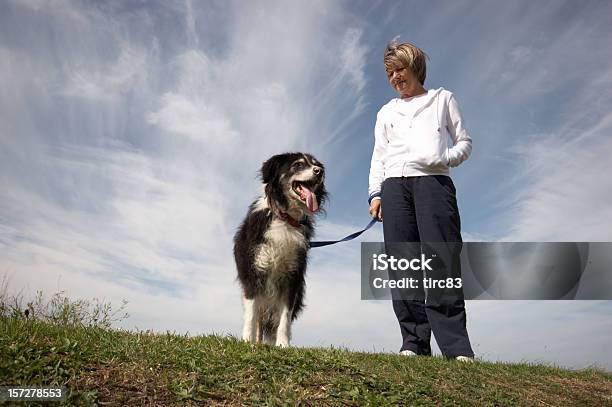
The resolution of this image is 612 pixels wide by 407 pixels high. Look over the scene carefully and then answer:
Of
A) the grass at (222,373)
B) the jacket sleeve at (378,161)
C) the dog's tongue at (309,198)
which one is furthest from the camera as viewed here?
the dog's tongue at (309,198)

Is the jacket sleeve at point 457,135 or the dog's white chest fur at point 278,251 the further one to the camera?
the dog's white chest fur at point 278,251

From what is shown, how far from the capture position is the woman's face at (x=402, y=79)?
22.9ft

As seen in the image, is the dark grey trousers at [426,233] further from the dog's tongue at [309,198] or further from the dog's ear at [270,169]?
the dog's ear at [270,169]

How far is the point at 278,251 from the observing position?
7.20 metres

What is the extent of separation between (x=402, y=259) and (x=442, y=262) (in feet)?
1.74

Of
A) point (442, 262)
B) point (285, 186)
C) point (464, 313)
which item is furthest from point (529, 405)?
point (285, 186)

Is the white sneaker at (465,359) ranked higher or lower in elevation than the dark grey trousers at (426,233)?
lower

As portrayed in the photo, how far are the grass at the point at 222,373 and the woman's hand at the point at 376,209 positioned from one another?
6.58 feet

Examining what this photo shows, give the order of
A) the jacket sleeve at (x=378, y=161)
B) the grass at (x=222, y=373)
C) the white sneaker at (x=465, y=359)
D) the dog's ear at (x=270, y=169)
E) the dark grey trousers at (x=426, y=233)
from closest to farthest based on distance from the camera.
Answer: the grass at (x=222, y=373), the white sneaker at (x=465, y=359), the dark grey trousers at (x=426, y=233), the jacket sleeve at (x=378, y=161), the dog's ear at (x=270, y=169)

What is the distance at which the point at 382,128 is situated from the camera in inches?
289

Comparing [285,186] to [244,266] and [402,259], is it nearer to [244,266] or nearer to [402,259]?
[244,266]

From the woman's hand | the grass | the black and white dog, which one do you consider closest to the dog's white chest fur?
the black and white dog

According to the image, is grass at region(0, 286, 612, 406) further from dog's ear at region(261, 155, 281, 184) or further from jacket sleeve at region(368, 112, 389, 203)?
dog's ear at region(261, 155, 281, 184)

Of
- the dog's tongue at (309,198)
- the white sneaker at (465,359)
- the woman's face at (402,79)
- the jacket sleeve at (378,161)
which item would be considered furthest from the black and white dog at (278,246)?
the white sneaker at (465,359)
